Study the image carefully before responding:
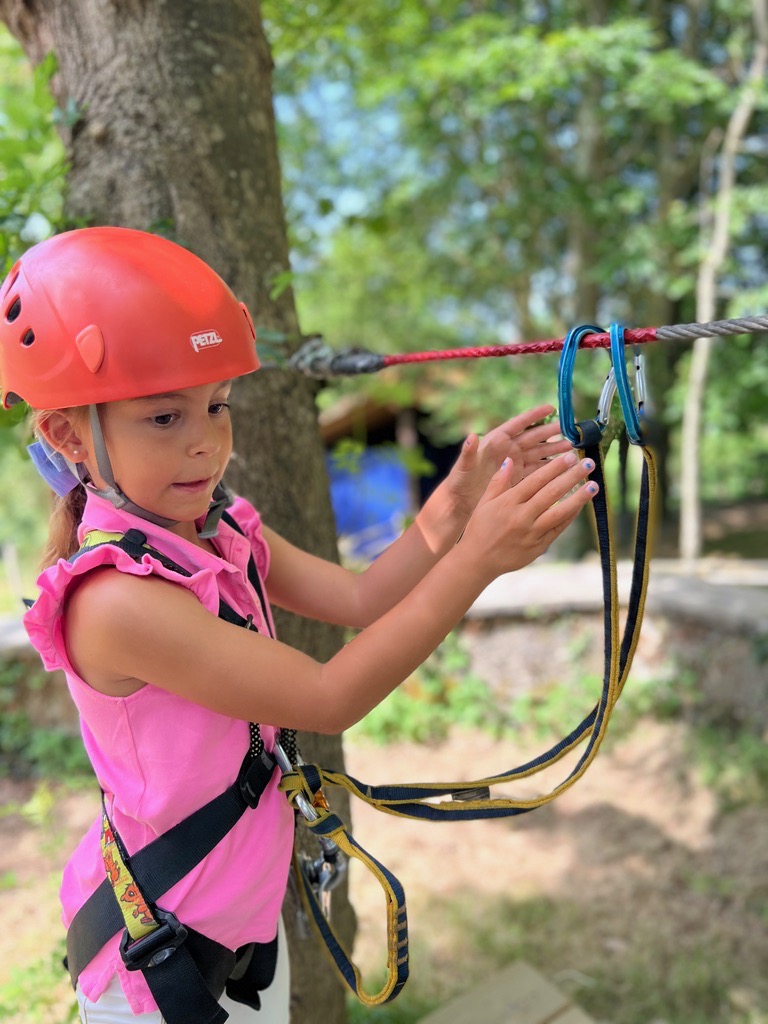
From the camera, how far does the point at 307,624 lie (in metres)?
2.19

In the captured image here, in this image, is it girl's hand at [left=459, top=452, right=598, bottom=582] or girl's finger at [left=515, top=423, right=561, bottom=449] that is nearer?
girl's hand at [left=459, top=452, right=598, bottom=582]

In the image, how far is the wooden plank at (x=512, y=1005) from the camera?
2.58 meters

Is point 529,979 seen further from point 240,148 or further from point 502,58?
point 502,58

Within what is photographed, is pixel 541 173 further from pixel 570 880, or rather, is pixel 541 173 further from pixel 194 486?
pixel 194 486

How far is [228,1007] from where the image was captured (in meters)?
1.53

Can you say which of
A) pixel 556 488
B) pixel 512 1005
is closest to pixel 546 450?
pixel 556 488

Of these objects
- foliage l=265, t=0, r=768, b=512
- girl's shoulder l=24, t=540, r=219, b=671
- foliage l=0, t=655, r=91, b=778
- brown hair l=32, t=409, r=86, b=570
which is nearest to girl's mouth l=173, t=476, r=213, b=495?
girl's shoulder l=24, t=540, r=219, b=671

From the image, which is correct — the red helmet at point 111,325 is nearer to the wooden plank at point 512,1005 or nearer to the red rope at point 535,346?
→ the red rope at point 535,346

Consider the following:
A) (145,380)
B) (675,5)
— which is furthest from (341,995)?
(675,5)

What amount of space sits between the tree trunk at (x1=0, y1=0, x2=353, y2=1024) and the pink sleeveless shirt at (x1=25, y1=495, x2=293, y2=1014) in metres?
0.65

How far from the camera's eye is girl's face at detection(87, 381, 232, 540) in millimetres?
1228

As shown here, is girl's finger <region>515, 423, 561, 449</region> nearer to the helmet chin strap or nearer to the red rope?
the red rope

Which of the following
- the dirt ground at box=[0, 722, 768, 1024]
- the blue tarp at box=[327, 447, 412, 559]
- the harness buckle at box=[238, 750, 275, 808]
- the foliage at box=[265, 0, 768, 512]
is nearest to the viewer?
the harness buckle at box=[238, 750, 275, 808]

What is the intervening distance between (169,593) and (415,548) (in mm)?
534
